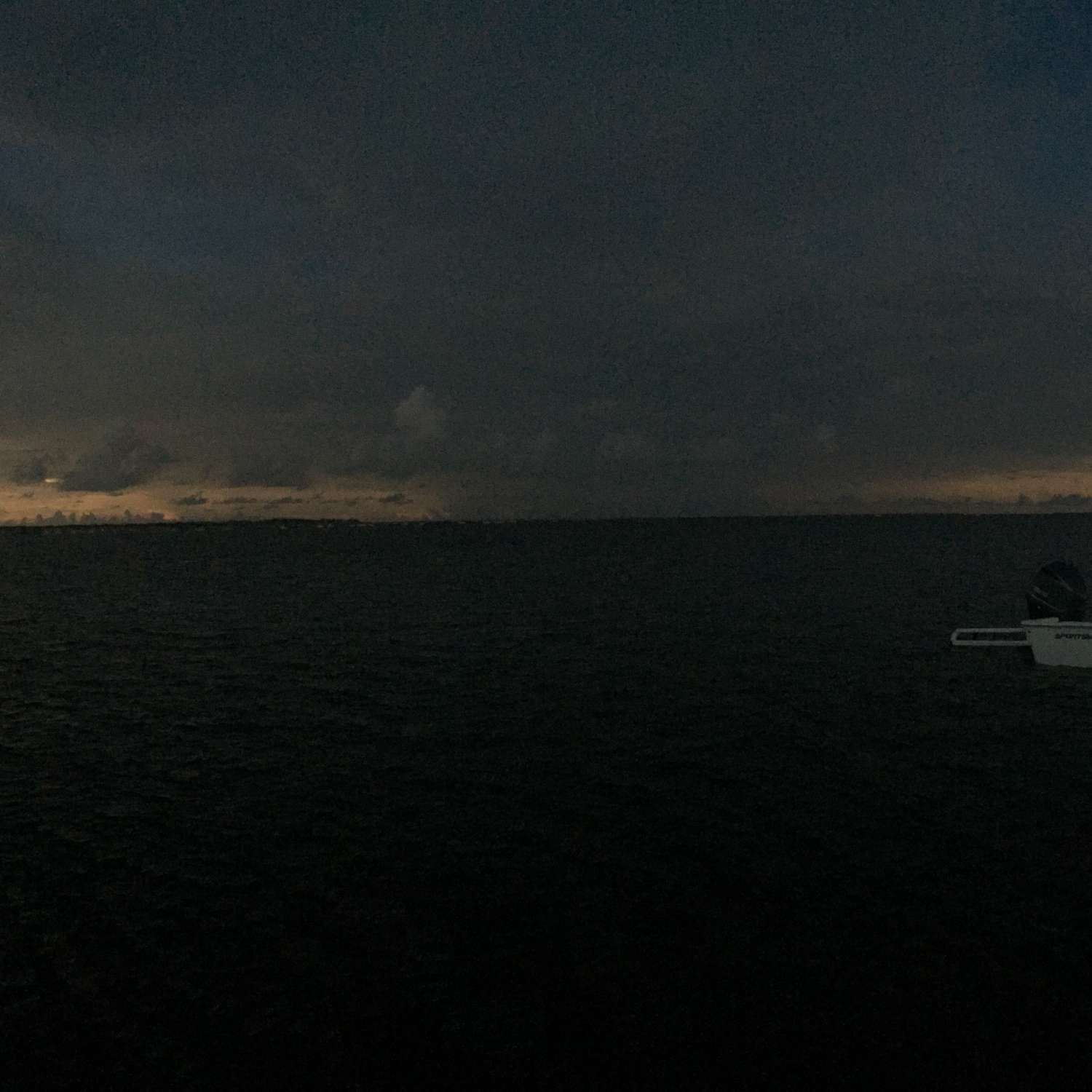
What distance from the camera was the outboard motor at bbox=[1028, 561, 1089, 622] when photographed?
45625 millimetres

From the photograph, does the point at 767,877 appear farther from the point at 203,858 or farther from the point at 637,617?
the point at 637,617

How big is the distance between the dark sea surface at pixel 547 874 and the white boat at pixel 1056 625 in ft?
9.09

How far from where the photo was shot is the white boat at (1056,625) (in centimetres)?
4294

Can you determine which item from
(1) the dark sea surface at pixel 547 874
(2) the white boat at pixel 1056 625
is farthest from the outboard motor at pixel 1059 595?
(1) the dark sea surface at pixel 547 874

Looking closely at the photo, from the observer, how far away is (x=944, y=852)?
67.3ft

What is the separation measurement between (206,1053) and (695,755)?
19.5m

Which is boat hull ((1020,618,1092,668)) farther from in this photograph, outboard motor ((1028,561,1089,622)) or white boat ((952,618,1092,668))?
outboard motor ((1028,561,1089,622))

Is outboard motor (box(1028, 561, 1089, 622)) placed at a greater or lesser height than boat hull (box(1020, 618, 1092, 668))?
greater

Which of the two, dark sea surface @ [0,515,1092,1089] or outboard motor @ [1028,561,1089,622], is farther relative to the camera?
outboard motor @ [1028,561,1089,622]

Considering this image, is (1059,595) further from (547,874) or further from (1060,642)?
(547,874)

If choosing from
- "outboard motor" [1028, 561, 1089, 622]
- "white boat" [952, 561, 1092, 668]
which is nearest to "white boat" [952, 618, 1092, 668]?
"white boat" [952, 561, 1092, 668]

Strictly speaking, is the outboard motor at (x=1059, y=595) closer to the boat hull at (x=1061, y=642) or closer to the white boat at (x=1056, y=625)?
the white boat at (x=1056, y=625)

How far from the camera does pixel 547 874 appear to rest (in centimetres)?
1944

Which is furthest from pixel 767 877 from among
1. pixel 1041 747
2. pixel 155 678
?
pixel 155 678
